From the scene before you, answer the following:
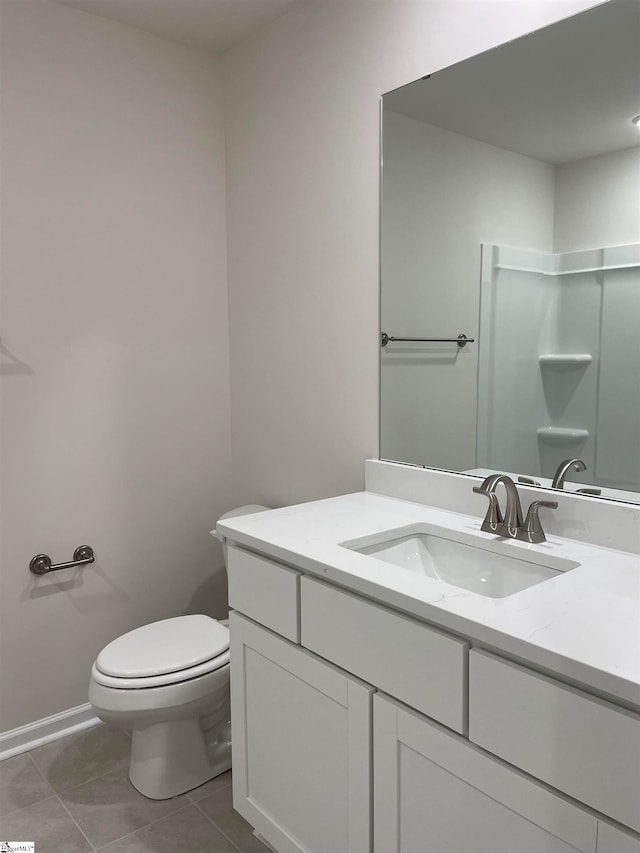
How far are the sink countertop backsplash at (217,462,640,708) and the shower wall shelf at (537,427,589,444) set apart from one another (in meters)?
0.13

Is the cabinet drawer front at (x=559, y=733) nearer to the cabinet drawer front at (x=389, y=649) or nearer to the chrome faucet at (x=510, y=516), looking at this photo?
the cabinet drawer front at (x=389, y=649)

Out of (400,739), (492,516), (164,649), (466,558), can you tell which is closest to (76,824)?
(164,649)

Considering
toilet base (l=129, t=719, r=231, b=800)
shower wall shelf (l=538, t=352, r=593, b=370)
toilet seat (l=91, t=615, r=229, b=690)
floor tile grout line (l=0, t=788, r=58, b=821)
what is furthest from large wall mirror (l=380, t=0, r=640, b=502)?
floor tile grout line (l=0, t=788, r=58, b=821)

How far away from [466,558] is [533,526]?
18cm

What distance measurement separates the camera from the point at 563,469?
5.09ft

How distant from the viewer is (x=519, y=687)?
39.5 inches

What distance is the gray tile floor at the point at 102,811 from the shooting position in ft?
5.80

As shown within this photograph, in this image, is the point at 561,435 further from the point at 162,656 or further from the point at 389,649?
the point at 162,656

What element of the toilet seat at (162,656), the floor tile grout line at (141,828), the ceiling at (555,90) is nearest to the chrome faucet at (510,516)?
the ceiling at (555,90)

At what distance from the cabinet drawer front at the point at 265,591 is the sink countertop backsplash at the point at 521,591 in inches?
1.5

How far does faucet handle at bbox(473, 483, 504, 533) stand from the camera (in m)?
1.54

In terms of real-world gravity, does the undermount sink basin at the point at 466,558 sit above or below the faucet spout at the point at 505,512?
below

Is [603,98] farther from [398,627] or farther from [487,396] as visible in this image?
[398,627]

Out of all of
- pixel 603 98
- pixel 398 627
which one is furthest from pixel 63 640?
pixel 603 98
